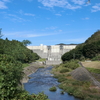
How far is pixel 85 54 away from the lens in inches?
3900

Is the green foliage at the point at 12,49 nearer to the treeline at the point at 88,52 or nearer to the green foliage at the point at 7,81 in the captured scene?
the green foliage at the point at 7,81

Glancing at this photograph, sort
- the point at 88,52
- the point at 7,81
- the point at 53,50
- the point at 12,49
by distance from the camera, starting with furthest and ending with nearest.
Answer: the point at 53,50 < the point at 88,52 < the point at 12,49 < the point at 7,81

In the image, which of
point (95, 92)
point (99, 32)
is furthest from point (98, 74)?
point (99, 32)

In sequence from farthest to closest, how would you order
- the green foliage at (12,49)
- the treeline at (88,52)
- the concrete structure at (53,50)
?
the concrete structure at (53,50), the treeline at (88,52), the green foliage at (12,49)

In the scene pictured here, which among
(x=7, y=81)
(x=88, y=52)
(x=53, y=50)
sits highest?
(x=53, y=50)

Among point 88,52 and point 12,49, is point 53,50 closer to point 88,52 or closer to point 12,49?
point 88,52

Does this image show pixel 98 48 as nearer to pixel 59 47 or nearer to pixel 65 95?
pixel 65 95

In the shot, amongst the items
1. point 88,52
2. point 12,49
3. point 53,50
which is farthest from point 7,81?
point 53,50

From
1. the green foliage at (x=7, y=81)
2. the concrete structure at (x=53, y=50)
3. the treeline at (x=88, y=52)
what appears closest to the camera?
the green foliage at (x=7, y=81)

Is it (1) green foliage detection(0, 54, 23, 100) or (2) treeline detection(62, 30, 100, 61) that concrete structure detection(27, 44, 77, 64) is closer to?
(2) treeline detection(62, 30, 100, 61)

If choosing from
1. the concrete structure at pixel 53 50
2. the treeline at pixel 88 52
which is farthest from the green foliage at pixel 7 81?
the concrete structure at pixel 53 50

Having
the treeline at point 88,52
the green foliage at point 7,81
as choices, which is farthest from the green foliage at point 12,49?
the treeline at point 88,52

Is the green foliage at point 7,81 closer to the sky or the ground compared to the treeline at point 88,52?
closer to the ground

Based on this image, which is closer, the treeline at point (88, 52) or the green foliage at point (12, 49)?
the green foliage at point (12, 49)
